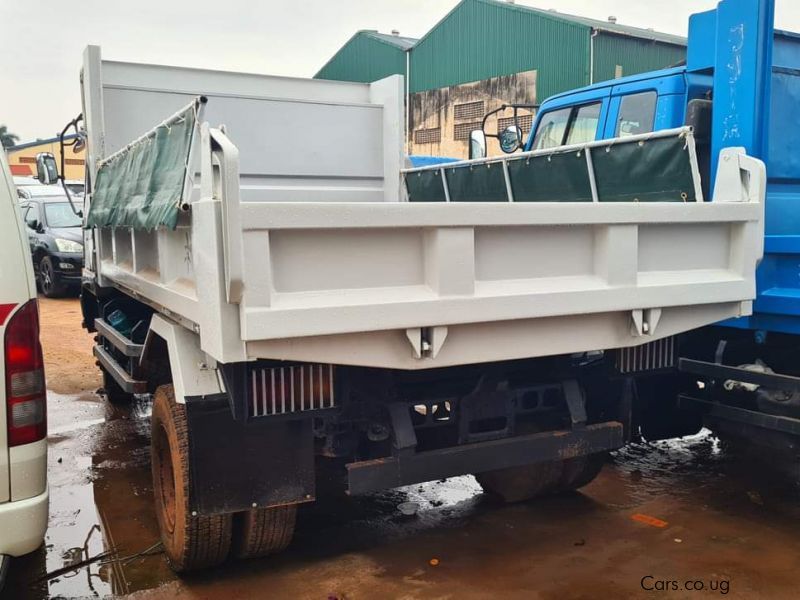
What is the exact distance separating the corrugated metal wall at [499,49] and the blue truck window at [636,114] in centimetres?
1789

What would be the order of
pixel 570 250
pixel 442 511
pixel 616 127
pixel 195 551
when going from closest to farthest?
pixel 570 250 < pixel 195 551 < pixel 442 511 < pixel 616 127

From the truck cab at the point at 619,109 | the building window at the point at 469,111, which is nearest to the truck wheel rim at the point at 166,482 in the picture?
the truck cab at the point at 619,109

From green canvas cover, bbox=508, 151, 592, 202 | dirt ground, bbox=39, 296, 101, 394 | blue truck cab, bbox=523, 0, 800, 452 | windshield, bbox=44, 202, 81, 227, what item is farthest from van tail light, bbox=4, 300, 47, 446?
windshield, bbox=44, 202, 81, 227

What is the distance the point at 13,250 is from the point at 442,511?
265 cm

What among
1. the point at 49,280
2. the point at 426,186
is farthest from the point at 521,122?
the point at 426,186

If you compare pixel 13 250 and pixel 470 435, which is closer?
pixel 13 250

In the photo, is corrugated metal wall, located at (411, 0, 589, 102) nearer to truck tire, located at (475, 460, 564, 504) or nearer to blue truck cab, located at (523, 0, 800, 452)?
blue truck cab, located at (523, 0, 800, 452)

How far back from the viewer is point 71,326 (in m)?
11.0

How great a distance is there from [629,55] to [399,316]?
20921mm

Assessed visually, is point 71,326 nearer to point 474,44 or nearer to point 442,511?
point 442,511

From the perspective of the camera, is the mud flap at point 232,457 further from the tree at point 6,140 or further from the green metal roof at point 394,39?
the green metal roof at point 394,39

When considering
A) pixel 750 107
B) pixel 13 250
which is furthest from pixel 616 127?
pixel 13 250

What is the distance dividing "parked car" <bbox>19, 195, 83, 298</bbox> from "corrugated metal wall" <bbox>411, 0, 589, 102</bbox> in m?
14.6

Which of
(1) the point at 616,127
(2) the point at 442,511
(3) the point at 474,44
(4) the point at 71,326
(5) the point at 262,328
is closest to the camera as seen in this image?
(5) the point at 262,328
